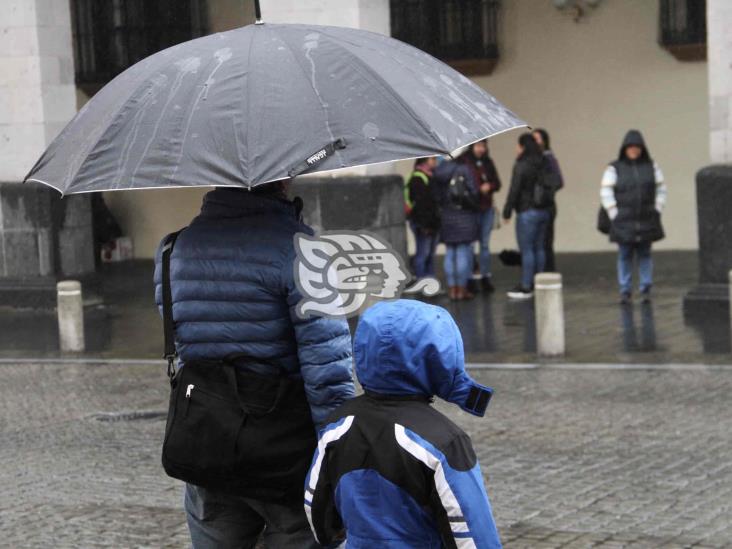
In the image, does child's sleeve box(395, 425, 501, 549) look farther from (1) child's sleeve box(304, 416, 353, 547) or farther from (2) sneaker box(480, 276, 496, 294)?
(2) sneaker box(480, 276, 496, 294)

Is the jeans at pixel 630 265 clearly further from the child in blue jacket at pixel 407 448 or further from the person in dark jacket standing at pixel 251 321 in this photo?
the child in blue jacket at pixel 407 448

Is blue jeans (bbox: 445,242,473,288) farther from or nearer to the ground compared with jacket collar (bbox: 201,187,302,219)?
nearer to the ground

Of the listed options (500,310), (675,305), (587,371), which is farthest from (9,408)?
(675,305)

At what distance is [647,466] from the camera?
7902mm

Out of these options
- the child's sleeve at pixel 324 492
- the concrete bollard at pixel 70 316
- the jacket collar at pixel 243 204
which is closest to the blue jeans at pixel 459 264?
the concrete bollard at pixel 70 316

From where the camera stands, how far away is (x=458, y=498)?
3455 millimetres

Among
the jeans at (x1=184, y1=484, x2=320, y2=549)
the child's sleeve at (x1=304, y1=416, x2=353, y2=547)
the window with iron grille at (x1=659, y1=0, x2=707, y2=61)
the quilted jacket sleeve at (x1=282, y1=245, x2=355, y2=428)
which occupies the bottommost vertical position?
the jeans at (x1=184, y1=484, x2=320, y2=549)

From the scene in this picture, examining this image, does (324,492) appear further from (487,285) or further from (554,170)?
(487,285)

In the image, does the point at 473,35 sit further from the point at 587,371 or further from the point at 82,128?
the point at 82,128

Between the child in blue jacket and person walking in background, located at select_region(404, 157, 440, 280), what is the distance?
1209 centimetres

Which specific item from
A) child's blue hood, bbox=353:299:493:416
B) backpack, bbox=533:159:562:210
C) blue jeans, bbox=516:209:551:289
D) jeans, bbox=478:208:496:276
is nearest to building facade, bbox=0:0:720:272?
jeans, bbox=478:208:496:276

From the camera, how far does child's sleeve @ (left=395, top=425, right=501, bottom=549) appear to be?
3453 mm

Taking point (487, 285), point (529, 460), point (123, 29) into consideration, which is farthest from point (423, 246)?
point (529, 460)

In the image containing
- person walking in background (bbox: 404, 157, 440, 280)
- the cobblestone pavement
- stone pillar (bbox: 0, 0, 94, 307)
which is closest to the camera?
the cobblestone pavement
